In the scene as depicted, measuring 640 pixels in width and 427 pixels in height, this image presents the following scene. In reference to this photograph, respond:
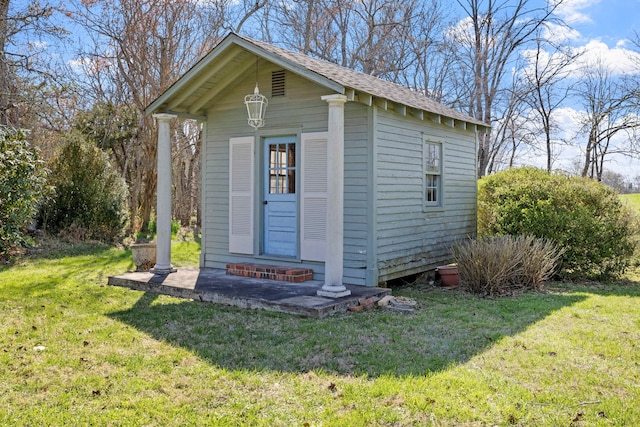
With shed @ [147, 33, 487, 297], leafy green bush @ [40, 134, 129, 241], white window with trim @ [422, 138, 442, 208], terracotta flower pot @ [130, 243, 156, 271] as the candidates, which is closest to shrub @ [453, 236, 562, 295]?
shed @ [147, 33, 487, 297]

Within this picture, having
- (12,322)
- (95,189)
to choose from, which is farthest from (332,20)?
(12,322)

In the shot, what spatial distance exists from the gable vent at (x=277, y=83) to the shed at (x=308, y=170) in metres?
0.02

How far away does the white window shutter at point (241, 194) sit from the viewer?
8.52m

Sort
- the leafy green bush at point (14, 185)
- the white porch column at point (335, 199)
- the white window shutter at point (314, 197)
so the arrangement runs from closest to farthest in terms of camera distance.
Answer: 1. the white porch column at point (335, 199)
2. the leafy green bush at point (14, 185)
3. the white window shutter at point (314, 197)

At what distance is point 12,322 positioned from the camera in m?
5.84

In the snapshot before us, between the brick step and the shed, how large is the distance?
0.34 ft

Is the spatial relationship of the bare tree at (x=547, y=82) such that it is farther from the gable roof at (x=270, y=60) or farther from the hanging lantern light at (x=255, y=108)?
the hanging lantern light at (x=255, y=108)

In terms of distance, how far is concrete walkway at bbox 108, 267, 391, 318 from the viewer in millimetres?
6228

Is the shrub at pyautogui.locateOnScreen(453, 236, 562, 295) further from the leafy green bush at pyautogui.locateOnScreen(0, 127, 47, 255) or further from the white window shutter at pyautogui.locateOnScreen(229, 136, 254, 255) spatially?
the leafy green bush at pyautogui.locateOnScreen(0, 127, 47, 255)

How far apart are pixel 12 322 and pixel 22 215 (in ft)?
6.14

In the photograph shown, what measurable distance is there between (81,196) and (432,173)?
861cm

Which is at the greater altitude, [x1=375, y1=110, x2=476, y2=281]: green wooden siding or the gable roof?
the gable roof

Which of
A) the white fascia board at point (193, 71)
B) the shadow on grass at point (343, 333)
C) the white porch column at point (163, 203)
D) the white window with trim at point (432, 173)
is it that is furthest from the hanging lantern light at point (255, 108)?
the white window with trim at point (432, 173)

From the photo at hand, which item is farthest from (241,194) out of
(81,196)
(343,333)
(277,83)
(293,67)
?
(81,196)
